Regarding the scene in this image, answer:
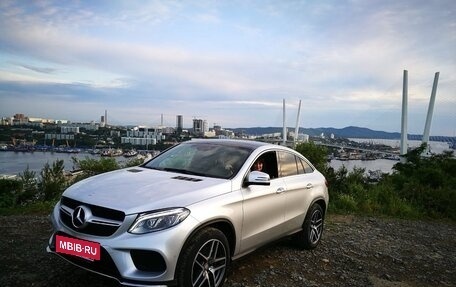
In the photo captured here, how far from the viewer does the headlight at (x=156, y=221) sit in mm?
2906

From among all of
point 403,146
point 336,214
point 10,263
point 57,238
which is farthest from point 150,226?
point 403,146

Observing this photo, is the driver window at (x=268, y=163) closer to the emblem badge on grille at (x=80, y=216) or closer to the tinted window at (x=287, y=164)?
the tinted window at (x=287, y=164)

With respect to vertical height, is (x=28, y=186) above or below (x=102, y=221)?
below

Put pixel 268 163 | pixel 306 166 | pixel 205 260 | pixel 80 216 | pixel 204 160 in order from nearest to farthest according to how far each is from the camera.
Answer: pixel 80 216, pixel 205 260, pixel 204 160, pixel 268 163, pixel 306 166

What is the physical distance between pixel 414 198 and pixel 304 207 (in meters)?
7.33

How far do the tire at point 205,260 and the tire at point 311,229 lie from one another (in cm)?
191

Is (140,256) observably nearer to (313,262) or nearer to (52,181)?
(313,262)

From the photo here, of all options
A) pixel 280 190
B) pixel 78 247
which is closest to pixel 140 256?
pixel 78 247

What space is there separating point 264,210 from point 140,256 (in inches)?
64.3

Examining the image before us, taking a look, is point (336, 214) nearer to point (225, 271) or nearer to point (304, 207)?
point (304, 207)

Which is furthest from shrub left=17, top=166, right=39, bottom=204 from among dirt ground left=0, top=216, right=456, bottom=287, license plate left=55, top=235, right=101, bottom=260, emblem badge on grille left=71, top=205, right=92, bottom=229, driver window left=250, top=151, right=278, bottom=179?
driver window left=250, top=151, right=278, bottom=179

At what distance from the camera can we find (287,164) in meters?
4.92

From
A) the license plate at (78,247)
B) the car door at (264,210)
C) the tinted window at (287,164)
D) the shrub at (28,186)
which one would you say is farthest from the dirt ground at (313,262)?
the shrub at (28,186)

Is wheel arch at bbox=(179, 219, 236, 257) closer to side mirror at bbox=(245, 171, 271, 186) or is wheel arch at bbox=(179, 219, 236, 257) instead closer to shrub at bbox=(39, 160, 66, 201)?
side mirror at bbox=(245, 171, 271, 186)
